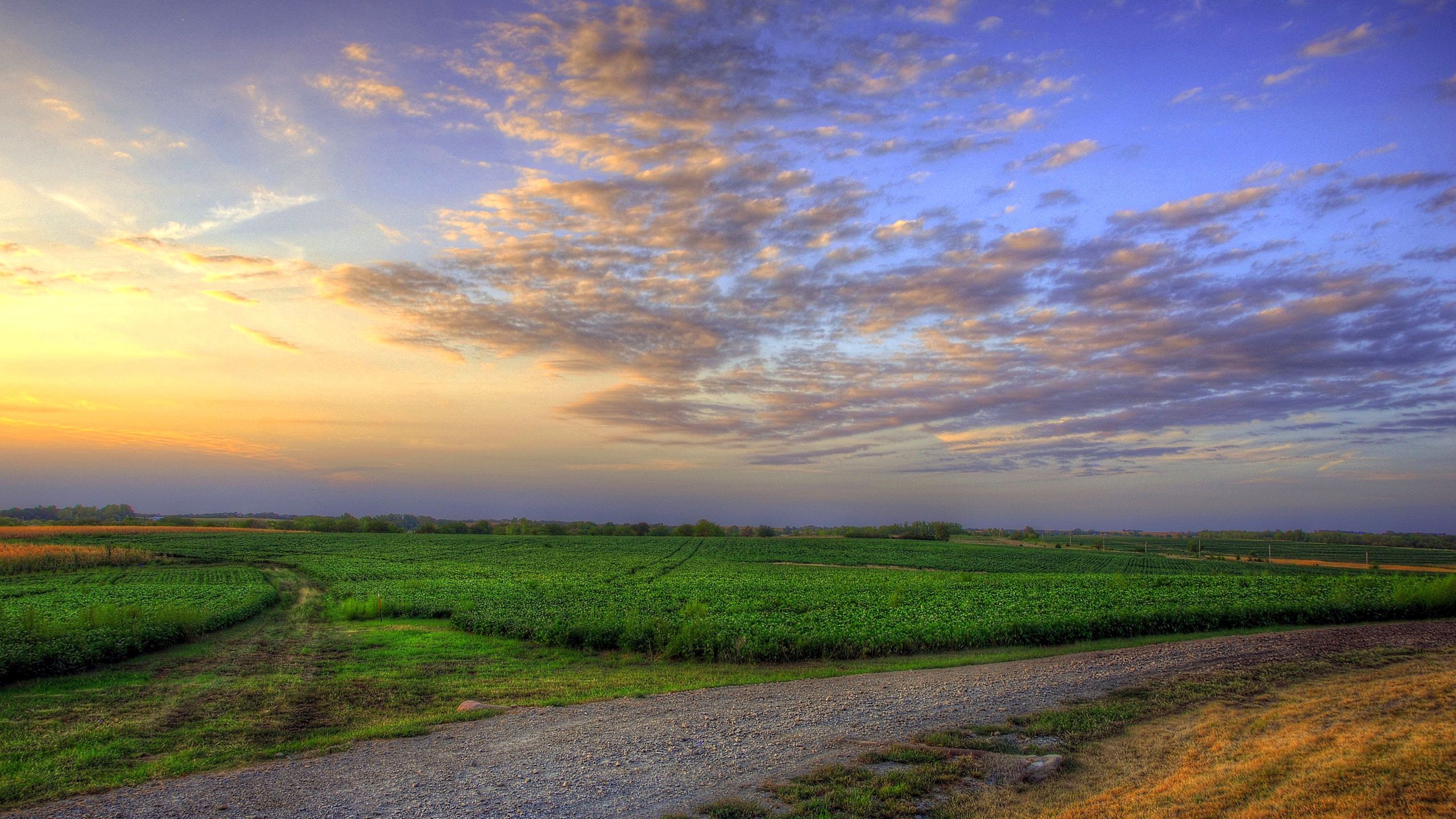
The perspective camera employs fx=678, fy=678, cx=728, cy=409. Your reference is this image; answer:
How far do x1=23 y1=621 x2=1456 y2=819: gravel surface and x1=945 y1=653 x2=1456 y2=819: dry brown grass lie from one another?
8.13 feet

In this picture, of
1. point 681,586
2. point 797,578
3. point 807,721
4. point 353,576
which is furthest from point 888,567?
point 807,721

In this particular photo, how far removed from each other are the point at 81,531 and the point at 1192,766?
382ft

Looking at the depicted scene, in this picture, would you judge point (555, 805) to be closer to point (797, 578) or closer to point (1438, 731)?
point (1438, 731)

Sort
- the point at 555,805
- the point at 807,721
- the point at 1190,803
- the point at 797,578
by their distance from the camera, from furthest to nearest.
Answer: the point at 797,578 < the point at 807,721 < the point at 555,805 < the point at 1190,803

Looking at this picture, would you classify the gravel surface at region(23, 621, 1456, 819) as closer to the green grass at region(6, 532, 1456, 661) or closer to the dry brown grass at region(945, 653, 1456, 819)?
the dry brown grass at region(945, 653, 1456, 819)

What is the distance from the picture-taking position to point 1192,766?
9344mm

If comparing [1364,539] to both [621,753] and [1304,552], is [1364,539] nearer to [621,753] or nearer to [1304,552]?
[1304,552]

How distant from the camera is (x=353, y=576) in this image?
1740 inches

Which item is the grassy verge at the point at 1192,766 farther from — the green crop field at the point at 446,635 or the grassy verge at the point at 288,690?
the green crop field at the point at 446,635

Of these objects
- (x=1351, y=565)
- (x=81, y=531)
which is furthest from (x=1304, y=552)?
(x=81, y=531)

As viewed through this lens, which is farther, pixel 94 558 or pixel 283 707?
pixel 94 558

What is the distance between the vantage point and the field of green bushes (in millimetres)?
20219

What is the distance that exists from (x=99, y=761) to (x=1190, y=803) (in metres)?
15.1

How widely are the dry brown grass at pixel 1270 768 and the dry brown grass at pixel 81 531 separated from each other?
94.0 metres
